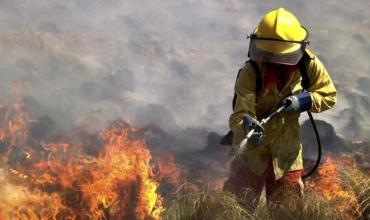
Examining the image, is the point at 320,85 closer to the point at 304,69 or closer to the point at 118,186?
the point at 304,69

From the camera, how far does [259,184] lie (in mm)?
4336

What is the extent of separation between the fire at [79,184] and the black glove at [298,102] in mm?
2074

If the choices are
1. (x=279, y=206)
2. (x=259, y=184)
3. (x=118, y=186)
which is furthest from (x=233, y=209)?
(x=118, y=186)

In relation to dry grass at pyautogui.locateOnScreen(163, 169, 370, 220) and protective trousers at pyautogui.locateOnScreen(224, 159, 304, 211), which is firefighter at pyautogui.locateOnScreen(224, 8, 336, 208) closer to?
protective trousers at pyautogui.locateOnScreen(224, 159, 304, 211)

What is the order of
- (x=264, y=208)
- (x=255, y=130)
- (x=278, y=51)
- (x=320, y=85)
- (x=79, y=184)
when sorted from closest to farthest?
(x=255, y=130)
(x=264, y=208)
(x=278, y=51)
(x=320, y=85)
(x=79, y=184)

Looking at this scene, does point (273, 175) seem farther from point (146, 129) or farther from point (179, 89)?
point (179, 89)

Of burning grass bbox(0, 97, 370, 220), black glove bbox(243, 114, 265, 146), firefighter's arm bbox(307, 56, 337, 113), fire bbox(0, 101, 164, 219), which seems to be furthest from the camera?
fire bbox(0, 101, 164, 219)

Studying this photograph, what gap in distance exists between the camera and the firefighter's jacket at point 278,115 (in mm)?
3930

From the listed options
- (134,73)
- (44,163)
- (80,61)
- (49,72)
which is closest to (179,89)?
(134,73)

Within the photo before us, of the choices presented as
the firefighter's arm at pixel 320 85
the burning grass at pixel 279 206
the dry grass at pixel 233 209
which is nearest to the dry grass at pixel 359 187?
the burning grass at pixel 279 206

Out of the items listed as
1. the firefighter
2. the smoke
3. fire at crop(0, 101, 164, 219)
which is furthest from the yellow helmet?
the smoke

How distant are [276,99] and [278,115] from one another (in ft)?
0.41

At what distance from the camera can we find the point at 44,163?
6297 millimetres

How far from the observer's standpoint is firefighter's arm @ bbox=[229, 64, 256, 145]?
387 cm
